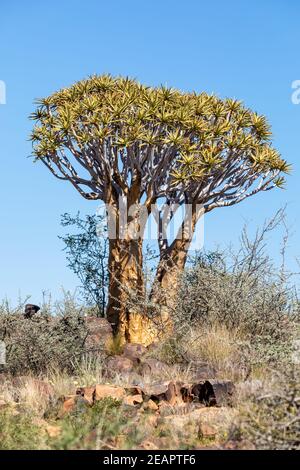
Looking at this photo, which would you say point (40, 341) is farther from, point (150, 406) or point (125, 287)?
point (150, 406)

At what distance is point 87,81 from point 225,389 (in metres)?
8.87

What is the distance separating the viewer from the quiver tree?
14875mm

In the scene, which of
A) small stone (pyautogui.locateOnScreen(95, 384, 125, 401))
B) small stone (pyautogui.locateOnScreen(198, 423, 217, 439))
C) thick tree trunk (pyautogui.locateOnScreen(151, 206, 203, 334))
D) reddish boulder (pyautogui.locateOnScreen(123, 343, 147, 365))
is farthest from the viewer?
thick tree trunk (pyautogui.locateOnScreen(151, 206, 203, 334))

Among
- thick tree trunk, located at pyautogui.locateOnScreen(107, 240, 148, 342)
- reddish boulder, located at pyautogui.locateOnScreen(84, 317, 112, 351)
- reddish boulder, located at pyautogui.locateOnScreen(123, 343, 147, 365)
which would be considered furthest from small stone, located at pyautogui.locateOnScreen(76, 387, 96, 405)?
thick tree trunk, located at pyautogui.locateOnScreen(107, 240, 148, 342)

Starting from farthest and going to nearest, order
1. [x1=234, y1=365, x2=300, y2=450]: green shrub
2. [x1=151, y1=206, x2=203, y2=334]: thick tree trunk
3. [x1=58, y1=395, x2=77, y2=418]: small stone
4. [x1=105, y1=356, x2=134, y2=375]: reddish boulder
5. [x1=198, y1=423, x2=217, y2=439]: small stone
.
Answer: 1. [x1=151, y1=206, x2=203, y2=334]: thick tree trunk
2. [x1=105, y1=356, x2=134, y2=375]: reddish boulder
3. [x1=58, y1=395, x2=77, y2=418]: small stone
4. [x1=198, y1=423, x2=217, y2=439]: small stone
5. [x1=234, y1=365, x2=300, y2=450]: green shrub

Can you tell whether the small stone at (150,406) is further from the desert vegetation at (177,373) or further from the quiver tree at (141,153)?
the quiver tree at (141,153)

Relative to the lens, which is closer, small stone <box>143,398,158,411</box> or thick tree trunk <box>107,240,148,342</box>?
small stone <box>143,398,158,411</box>

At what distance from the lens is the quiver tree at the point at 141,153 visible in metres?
14.9

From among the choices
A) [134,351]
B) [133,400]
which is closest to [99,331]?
[134,351]

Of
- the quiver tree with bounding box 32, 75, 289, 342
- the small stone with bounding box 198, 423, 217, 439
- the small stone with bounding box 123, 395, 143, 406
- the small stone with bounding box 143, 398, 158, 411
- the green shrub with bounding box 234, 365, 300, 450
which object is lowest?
the small stone with bounding box 198, 423, 217, 439

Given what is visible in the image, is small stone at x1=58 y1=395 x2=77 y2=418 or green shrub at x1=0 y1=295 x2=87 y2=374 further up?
green shrub at x1=0 y1=295 x2=87 y2=374

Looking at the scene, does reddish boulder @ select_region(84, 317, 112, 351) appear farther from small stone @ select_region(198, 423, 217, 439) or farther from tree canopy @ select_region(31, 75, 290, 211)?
small stone @ select_region(198, 423, 217, 439)

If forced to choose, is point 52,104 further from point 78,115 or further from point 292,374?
point 292,374

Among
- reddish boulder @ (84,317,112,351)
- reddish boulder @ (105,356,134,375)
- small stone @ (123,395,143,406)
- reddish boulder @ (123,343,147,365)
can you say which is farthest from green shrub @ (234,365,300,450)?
reddish boulder @ (84,317,112,351)
